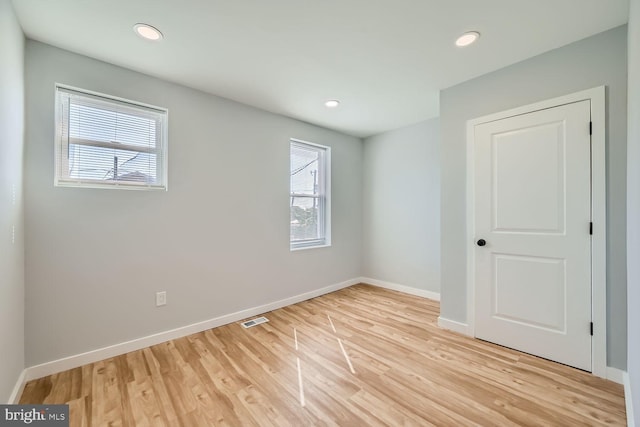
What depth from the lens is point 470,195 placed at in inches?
98.8

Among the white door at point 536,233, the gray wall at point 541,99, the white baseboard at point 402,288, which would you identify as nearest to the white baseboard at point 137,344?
the white baseboard at point 402,288

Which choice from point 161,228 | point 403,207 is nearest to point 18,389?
point 161,228

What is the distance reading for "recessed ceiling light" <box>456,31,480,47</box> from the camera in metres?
1.86

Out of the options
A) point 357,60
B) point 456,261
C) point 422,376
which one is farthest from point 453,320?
point 357,60

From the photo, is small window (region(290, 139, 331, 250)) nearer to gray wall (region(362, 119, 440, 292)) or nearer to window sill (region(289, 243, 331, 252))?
window sill (region(289, 243, 331, 252))

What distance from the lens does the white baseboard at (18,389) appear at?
1.57 meters

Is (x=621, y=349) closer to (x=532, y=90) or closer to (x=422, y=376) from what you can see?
(x=422, y=376)

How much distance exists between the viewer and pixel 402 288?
3.97m

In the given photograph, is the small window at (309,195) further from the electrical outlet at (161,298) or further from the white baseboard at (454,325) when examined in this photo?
the white baseboard at (454,325)

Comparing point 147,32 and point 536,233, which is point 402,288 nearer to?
point 536,233

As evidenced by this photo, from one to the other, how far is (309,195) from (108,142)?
2.37 metres

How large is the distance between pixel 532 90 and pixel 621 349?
2.07 m

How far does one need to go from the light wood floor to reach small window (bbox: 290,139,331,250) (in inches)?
60.7

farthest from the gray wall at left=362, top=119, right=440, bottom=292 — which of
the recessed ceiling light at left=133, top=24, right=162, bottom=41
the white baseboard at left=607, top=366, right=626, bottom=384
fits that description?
the recessed ceiling light at left=133, top=24, right=162, bottom=41
